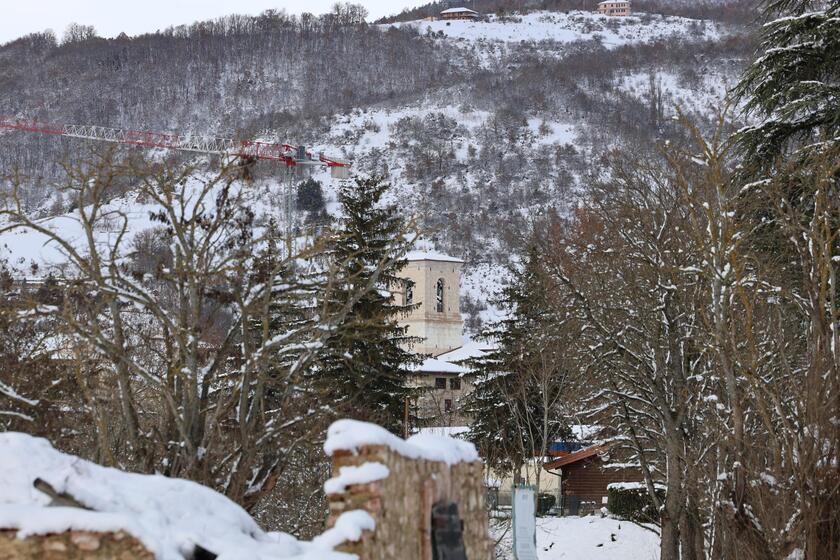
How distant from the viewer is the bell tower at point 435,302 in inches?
3524

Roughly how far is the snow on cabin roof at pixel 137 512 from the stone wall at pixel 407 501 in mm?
161

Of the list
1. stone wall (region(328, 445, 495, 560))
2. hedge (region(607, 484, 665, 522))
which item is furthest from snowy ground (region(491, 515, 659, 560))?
stone wall (region(328, 445, 495, 560))

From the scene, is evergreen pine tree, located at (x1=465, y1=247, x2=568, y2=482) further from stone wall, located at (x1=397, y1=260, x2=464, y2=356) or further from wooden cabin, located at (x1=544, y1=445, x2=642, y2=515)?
stone wall, located at (x1=397, y1=260, x2=464, y2=356)

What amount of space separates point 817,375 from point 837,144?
6.36 m

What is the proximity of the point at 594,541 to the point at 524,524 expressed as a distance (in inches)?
987

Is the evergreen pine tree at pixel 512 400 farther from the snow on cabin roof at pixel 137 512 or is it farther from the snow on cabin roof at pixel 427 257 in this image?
the snow on cabin roof at pixel 427 257

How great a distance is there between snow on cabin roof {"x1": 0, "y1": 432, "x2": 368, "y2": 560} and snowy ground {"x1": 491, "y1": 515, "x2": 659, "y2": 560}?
84.2 feet

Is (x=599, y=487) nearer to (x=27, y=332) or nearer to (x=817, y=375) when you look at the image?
(x=27, y=332)

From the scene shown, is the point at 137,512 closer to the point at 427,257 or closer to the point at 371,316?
A: the point at 371,316

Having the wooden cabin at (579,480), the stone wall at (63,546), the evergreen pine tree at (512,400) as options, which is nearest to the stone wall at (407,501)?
the stone wall at (63,546)

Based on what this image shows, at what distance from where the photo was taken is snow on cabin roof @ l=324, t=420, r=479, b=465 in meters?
8.56

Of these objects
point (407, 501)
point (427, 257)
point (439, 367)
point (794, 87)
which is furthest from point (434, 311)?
point (407, 501)

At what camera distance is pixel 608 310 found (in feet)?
79.0

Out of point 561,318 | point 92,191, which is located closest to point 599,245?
point 561,318
